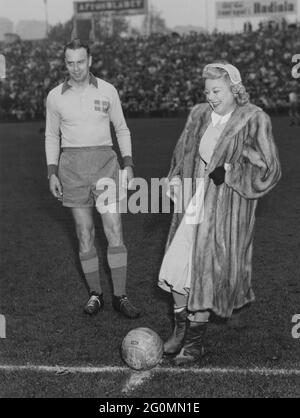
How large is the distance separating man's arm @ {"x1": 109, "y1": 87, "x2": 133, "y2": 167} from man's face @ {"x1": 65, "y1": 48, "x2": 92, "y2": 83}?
1.10 ft

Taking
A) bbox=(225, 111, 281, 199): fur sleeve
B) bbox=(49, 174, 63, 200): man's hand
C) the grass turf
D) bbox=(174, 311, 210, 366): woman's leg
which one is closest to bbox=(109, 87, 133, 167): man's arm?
bbox=(49, 174, 63, 200): man's hand

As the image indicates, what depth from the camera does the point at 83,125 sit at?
6160mm

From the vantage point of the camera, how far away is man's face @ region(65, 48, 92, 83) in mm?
5910

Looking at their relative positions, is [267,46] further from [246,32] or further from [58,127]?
[58,127]

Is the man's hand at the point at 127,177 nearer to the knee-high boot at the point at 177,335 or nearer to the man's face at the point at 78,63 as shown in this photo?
the man's face at the point at 78,63

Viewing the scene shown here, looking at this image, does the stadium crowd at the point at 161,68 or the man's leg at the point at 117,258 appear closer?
the man's leg at the point at 117,258

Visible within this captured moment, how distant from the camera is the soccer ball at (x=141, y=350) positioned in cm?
503

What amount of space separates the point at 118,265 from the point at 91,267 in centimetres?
26

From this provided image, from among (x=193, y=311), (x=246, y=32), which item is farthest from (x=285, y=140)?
(x=246, y=32)

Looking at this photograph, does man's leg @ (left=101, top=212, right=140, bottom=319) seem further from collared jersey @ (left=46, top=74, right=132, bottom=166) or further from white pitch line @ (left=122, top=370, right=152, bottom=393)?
white pitch line @ (left=122, top=370, right=152, bottom=393)

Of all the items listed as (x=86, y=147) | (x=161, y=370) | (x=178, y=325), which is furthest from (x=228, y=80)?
(x=161, y=370)

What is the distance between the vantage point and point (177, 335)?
5.50 metres

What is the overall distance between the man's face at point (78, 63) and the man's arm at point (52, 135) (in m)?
0.33

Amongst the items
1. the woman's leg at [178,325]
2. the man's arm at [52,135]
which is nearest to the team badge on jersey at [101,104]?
the man's arm at [52,135]
